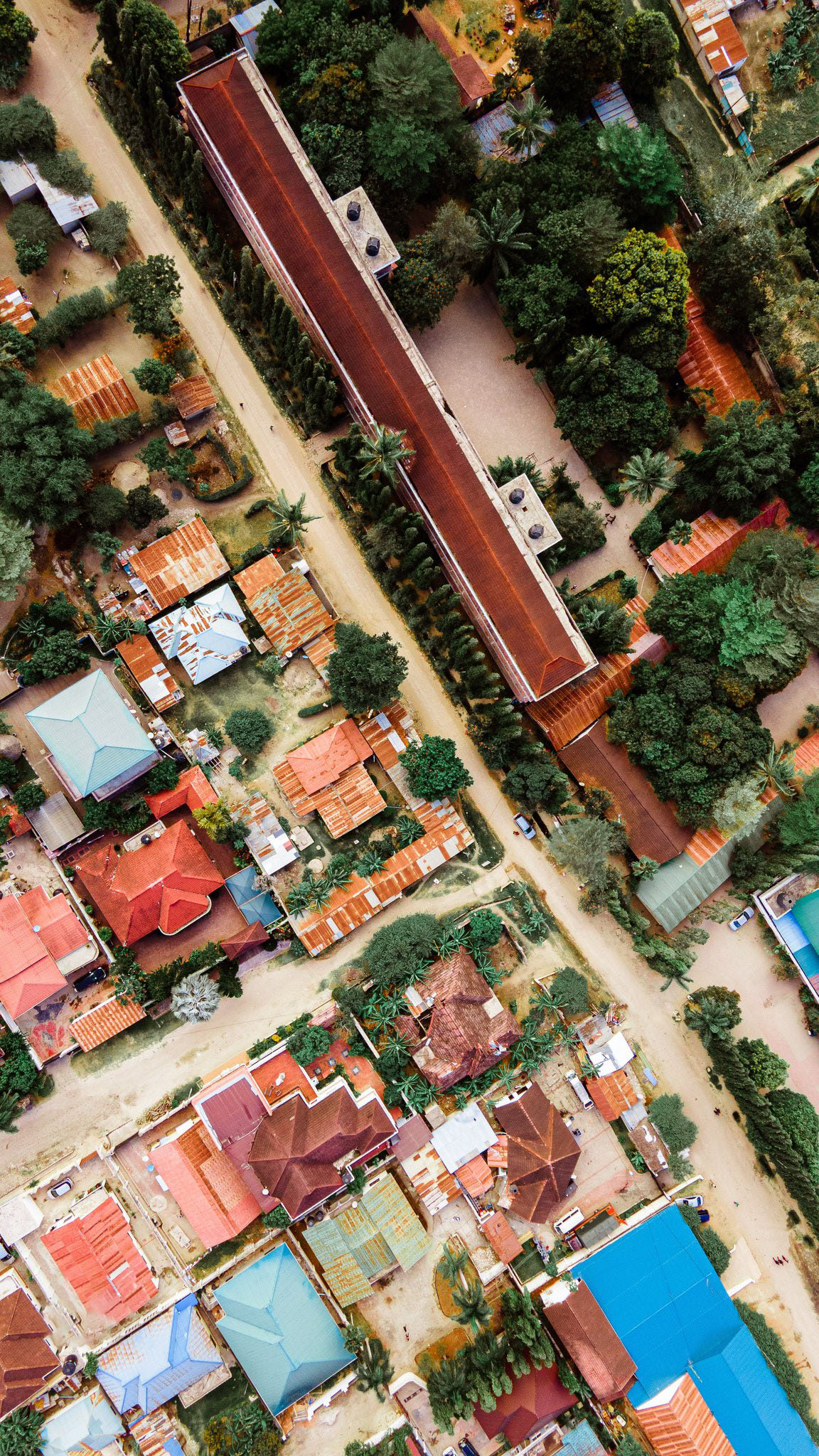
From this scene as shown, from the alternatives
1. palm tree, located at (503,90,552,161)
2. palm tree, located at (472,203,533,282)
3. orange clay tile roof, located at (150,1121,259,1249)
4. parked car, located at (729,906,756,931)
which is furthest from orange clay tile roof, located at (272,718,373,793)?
palm tree, located at (503,90,552,161)

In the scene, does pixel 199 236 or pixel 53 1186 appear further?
pixel 199 236

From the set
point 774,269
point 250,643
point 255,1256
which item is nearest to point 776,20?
point 774,269

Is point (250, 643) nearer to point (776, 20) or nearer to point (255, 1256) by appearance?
point (255, 1256)

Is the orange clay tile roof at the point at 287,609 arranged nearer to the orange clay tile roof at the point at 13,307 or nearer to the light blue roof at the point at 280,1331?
the orange clay tile roof at the point at 13,307

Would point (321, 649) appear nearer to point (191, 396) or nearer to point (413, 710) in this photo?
point (413, 710)

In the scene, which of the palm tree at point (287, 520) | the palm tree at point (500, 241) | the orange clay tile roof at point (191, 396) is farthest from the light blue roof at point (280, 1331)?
the palm tree at point (500, 241)

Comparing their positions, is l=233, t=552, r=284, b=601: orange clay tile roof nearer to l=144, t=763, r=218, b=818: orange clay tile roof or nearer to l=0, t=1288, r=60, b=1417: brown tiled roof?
l=144, t=763, r=218, b=818: orange clay tile roof
